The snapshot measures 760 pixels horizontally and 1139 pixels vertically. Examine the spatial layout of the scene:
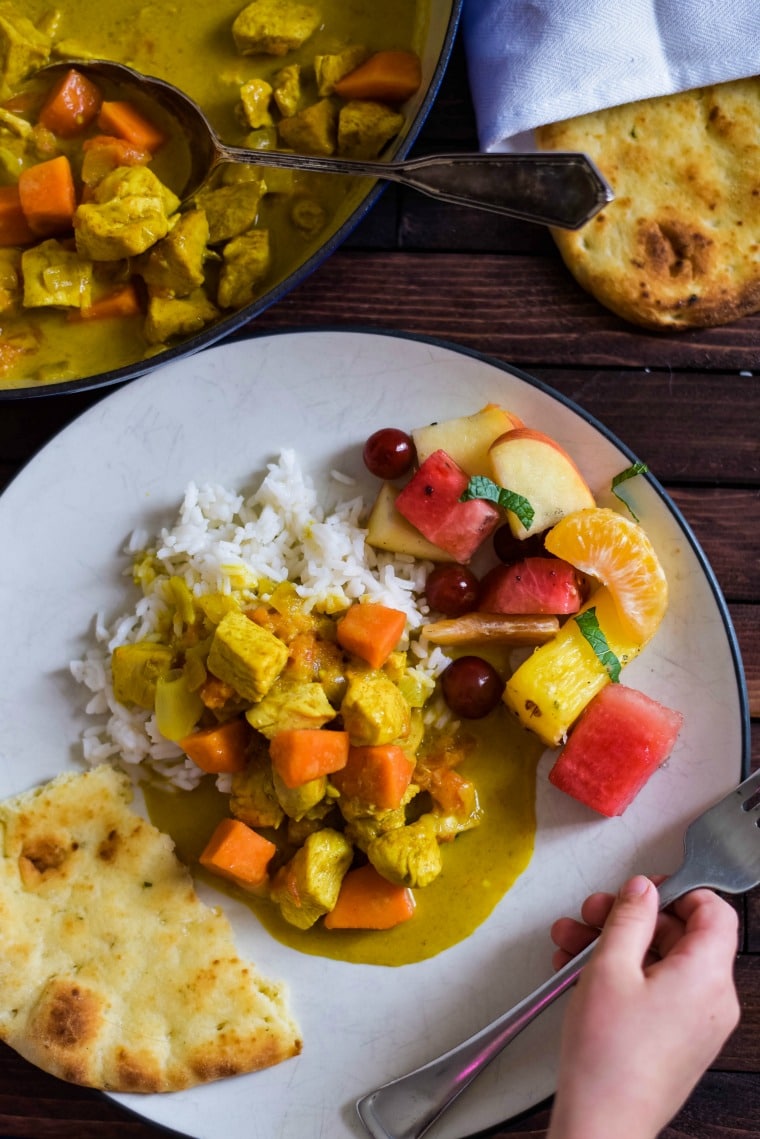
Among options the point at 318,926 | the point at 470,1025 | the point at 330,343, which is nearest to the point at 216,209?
the point at 330,343

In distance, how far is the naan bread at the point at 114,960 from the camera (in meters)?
2.90

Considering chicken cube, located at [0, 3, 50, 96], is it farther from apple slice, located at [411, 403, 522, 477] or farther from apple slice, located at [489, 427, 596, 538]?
apple slice, located at [489, 427, 596, 538]

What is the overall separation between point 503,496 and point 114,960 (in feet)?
5.52

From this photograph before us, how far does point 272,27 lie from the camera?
302 cm

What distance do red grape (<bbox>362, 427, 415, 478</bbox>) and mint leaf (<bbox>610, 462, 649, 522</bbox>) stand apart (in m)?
0.59

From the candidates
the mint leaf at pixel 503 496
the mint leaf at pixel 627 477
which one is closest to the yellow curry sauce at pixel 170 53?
the mint leaf at pixel 503 496

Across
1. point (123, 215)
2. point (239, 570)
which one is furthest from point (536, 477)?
point (123, 215)

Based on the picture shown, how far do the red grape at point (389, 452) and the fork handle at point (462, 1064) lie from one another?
1360mm

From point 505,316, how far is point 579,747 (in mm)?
1311

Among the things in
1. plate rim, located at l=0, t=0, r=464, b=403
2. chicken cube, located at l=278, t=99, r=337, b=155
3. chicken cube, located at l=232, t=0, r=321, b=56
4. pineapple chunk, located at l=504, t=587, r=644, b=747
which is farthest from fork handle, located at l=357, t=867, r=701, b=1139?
chicken cube, located at l=232, t=0, r=321, b=56

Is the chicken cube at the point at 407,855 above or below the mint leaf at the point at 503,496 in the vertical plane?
below

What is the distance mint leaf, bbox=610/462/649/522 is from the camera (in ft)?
9.80

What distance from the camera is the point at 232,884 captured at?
306 centimetres

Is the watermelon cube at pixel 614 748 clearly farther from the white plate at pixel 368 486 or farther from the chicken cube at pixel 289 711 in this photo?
the chicken cube at pixel 289 711
